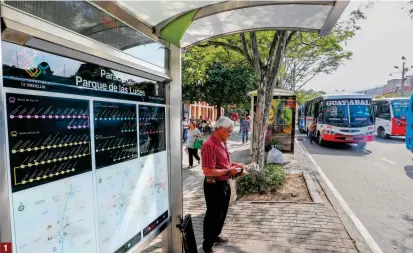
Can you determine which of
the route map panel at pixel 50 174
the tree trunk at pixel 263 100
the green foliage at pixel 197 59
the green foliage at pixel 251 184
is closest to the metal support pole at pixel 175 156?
the route map panel at pixel 50 174

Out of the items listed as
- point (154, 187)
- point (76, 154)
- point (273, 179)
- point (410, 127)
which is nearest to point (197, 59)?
point (273, 179)

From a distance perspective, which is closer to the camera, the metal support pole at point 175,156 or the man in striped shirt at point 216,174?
the metal support pole at point 175,156

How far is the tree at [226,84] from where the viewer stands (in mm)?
23219

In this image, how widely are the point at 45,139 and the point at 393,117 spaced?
2093 cm

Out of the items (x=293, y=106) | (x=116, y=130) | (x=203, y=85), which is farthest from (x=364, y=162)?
(x=203, y=85)

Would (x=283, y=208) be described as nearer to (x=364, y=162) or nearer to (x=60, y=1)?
(x=60, y=1)

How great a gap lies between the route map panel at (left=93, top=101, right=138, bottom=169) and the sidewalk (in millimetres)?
2096

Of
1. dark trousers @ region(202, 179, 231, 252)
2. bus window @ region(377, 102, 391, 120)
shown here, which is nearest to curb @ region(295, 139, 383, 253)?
dark trousers @ region(202, 179, 231, 252)

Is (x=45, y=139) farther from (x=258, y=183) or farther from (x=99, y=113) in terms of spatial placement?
(x=258, y=183)

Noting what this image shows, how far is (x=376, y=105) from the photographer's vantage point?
20.2 m

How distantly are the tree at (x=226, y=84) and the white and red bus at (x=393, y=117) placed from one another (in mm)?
10337

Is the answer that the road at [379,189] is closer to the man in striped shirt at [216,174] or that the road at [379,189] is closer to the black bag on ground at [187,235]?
the man in striped shirt at [216,174]

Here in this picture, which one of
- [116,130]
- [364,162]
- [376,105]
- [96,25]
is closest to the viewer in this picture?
[96,25]

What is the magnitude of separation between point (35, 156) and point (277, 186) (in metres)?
5.56
